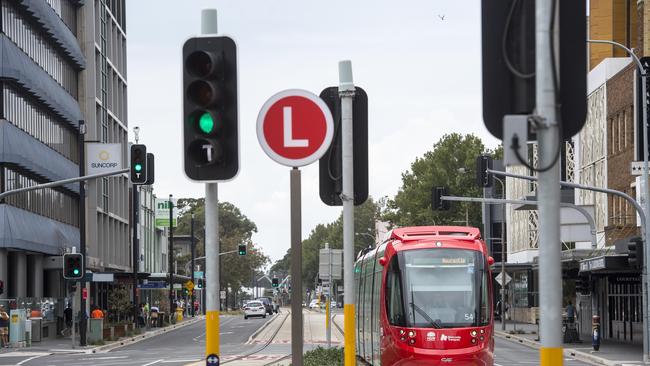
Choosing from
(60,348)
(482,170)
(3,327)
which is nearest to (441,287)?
(482,170)

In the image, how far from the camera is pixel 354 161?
42.7 feet

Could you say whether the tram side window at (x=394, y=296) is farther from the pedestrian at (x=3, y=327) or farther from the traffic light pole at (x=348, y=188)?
the pedestrian at (x=3, y=327)

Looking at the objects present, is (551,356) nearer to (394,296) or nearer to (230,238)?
(394,296)

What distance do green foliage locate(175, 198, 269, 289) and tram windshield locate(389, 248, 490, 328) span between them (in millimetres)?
123577

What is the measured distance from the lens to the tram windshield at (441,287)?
27234mm

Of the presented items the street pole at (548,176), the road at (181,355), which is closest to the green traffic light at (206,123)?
the street pole at (548,176)

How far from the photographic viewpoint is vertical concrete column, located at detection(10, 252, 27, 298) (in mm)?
66000

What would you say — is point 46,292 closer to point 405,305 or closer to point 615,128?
point 615,128

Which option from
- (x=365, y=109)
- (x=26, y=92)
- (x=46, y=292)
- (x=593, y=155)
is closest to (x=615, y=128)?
(x=593, y=155)

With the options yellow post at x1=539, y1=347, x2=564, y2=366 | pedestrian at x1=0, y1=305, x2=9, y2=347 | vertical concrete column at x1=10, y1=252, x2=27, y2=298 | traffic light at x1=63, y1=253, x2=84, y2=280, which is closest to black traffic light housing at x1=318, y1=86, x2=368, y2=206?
yellow post at x1=539, y1=347, x2=564, y2=366

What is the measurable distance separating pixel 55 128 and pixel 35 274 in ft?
30.5

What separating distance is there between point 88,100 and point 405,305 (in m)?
58.6

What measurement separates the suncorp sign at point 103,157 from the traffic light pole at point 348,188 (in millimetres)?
61936

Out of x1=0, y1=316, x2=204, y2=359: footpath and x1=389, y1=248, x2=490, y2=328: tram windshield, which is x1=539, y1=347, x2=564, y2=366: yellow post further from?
x1=0, y1=316, x2=204, y2=359: footpath
